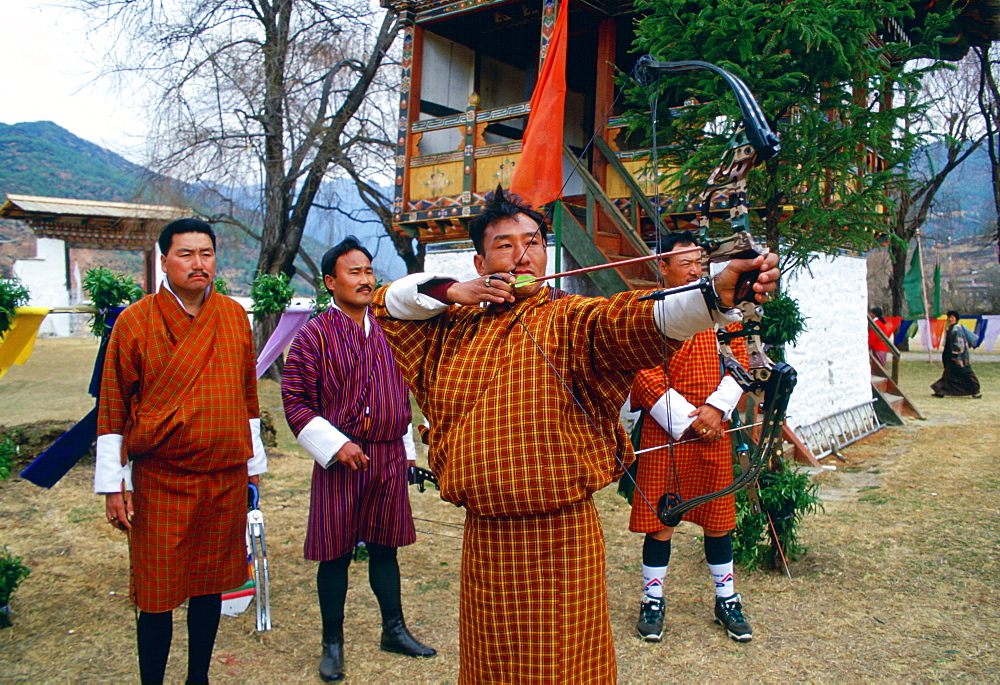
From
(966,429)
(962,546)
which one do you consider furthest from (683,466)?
(966,429)

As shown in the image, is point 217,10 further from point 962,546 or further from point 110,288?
point 962,546

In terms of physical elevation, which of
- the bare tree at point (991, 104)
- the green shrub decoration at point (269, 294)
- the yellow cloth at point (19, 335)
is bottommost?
the yellow cloth at point (19, 335)

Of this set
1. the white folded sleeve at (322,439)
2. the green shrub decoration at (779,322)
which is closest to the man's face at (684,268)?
the green shrub decoration at (779,322)

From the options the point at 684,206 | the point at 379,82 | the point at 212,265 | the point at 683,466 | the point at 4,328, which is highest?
the point at 379,82

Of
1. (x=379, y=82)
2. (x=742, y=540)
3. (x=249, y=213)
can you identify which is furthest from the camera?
(x=249, y=213)

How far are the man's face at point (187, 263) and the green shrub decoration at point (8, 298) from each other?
1540 mm

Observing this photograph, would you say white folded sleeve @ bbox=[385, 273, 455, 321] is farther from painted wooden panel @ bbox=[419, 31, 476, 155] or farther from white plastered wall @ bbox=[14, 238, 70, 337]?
white plastered wall @ bbox=[14, 238, 70, 337]

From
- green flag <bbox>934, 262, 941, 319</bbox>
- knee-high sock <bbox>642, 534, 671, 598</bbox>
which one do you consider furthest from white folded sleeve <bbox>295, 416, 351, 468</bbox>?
green flag <bbox>934, 262, 941, 319</bbox>

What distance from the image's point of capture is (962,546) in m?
4.66

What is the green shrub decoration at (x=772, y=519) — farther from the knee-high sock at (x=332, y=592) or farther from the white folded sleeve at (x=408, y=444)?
the knee-high sock at (x=332, y=592)

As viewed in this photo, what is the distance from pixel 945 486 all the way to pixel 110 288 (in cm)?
685

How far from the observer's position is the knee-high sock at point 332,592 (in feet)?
10.2

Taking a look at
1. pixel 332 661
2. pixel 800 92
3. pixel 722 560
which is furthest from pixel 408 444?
pixel 800 92

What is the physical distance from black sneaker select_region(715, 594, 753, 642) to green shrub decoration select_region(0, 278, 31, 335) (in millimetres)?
3861
